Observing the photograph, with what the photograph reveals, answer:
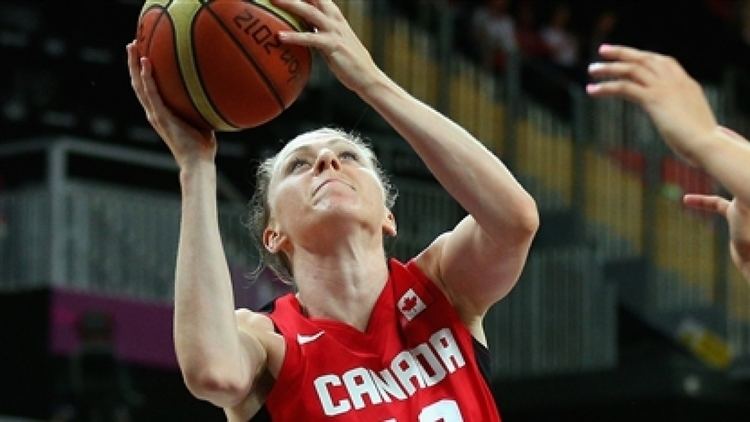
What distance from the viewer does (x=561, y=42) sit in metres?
14.0

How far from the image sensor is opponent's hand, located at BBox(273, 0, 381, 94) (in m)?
4.00

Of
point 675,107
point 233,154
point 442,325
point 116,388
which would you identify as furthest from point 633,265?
point 675,107

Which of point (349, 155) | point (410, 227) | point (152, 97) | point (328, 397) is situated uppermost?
point (152, 97)

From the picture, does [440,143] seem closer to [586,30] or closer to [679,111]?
[679,111]

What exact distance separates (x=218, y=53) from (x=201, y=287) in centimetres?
56

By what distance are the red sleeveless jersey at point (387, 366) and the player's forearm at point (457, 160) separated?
374mm

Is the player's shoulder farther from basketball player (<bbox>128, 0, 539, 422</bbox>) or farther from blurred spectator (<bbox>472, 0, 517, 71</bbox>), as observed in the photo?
blurred spectator (<bbox>472, 0, 517, 71</bbox>)

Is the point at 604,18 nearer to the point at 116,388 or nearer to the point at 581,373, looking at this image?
the point at 581,373

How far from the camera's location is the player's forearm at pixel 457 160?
4062 mm

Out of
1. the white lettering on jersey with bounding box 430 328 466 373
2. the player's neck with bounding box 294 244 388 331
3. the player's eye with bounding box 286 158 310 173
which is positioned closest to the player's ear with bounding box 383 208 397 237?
the player's neck with bounding box 294 244 388 331

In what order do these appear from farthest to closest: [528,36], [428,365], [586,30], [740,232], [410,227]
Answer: [586,30] < [528,36] < [410,227] < [428,365] < [740,232]

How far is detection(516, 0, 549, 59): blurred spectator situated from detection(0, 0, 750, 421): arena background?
0.66 m

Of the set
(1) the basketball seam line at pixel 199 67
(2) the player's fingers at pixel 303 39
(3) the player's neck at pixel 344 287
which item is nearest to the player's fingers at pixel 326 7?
(2) the player's fingers at pixel 303 39

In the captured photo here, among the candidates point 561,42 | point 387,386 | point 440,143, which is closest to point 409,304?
point 387,386
